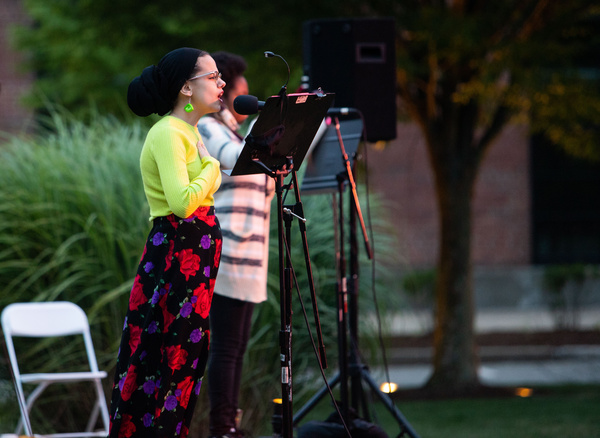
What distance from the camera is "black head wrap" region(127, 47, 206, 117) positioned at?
9.93 ft

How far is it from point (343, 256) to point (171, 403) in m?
1.27

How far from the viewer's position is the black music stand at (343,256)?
13.2 feet

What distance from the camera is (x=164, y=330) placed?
3002 mm

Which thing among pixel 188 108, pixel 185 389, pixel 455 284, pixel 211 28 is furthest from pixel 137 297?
pixel 455 284

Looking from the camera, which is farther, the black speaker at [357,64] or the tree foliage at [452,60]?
the tree foliage at [452,60]

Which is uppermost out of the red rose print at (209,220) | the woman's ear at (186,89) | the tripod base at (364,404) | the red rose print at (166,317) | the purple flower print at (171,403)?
the woman's ear at (186,89)

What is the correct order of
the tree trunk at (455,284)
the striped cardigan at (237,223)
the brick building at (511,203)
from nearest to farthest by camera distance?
1. the striped cardigan at (237,223)
2. the tree trunk at (455,284)
3. the brick building at (511,203)

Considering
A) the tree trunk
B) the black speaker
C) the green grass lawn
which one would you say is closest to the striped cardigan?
the black speaker

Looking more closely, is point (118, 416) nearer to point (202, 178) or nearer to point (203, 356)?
point (203, 356)

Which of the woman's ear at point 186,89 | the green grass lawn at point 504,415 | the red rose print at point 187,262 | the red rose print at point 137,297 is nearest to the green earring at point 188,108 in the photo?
the woman's ear at point 186,89

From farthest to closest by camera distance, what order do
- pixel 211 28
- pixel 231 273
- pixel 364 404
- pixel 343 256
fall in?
pixel 211 28, pixel 364 404, pixel 343 256, pixel 231 273

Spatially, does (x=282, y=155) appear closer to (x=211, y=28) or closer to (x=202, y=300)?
(x=202, y=300)

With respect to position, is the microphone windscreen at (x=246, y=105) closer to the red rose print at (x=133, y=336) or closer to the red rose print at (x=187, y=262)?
the red rose print at (x=187, y=262)

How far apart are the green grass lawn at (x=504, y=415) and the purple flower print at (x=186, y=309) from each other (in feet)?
7.40
